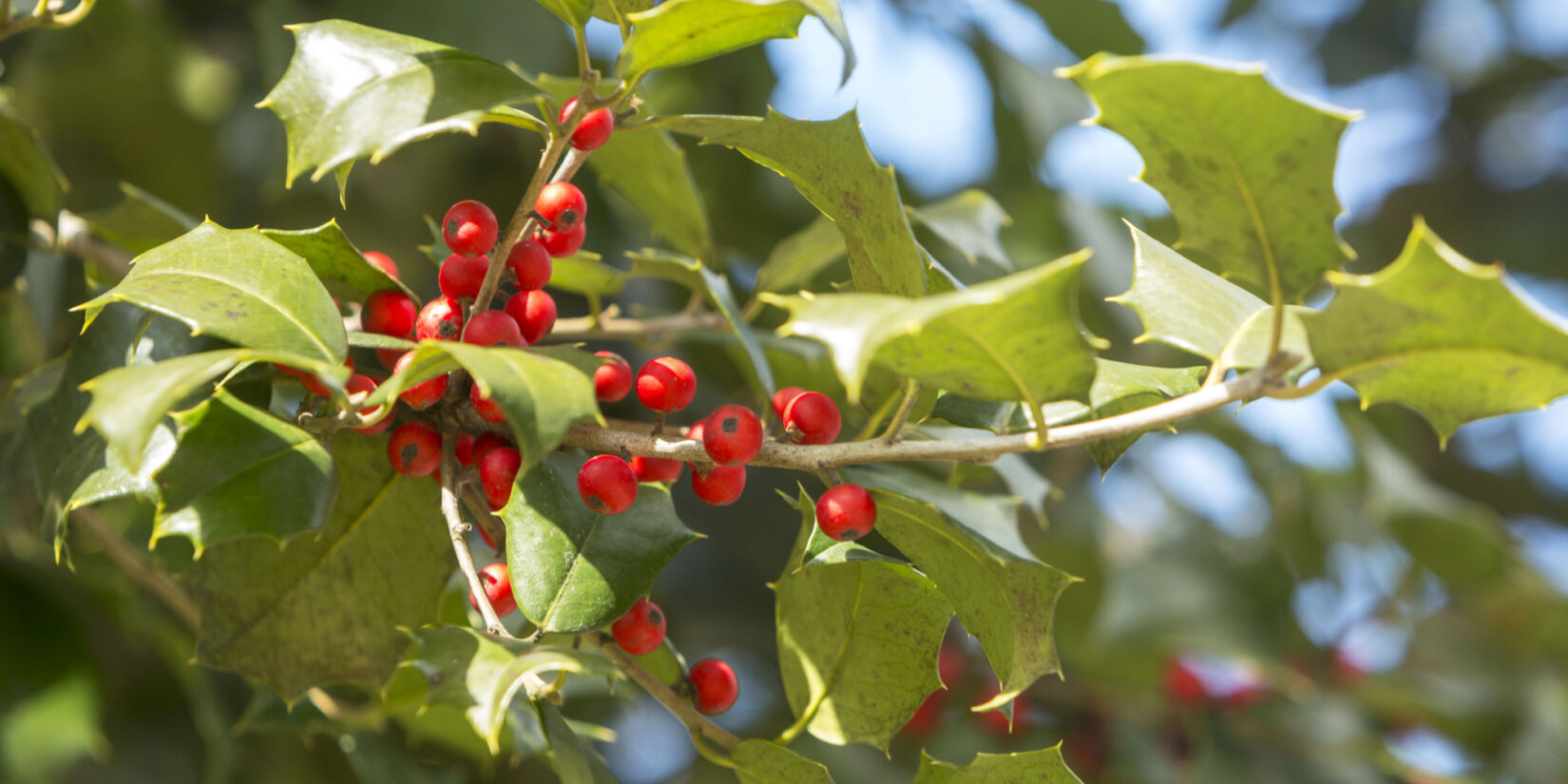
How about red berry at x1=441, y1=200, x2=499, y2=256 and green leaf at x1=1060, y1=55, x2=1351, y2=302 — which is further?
red berry at x1=441, y1=200, x2=499, y2=256

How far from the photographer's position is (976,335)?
59 centimetres

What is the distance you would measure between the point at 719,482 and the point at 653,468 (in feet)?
0.24

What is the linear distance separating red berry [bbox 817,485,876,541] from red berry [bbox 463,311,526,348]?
23 centimetres

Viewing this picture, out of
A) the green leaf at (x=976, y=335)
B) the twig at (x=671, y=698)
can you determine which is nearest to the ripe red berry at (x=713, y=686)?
the twig at (x=671, y=698)

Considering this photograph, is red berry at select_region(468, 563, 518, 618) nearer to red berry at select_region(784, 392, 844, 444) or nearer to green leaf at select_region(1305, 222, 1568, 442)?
red berry at select_region(784, 392, 844, 444)

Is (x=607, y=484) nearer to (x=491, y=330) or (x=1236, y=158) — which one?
(x=491, y=330)

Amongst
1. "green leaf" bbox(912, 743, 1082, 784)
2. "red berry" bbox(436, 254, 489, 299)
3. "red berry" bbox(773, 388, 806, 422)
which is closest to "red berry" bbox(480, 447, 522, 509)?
"red berry" bbox(436, 254, 489, 299)

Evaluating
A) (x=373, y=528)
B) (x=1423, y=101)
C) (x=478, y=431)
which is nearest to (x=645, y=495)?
(x=478, y=431)

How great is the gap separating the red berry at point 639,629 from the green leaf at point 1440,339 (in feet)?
1.53

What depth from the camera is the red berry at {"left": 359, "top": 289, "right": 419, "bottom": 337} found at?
81 centimetres

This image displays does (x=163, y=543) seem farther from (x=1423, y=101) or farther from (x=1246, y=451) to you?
(x=1423, y=101)

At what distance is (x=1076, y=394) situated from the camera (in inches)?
25.0

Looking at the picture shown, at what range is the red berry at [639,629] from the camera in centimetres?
78

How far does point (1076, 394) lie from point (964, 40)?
1530mm
